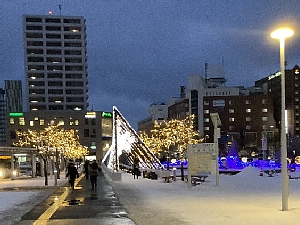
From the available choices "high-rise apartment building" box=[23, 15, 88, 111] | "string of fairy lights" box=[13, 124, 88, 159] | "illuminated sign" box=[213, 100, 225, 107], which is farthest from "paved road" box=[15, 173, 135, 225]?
"high-rise apartment building" box=[23, 15, 88, 111]

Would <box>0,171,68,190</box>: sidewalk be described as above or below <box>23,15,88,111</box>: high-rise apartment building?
below

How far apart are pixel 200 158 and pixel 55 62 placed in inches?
3831

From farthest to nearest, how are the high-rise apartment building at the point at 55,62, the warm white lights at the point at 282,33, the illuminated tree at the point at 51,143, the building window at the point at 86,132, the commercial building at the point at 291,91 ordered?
the commercial building at the point at 291,91 → the building window at the point at 86,132 → the high-rise apartment building at the point at 55,62 → the illuminated tree at the point at 51,143 → the warm white lights at the point at 282,33

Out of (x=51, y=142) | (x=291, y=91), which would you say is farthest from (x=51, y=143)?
(x=291, y=91)

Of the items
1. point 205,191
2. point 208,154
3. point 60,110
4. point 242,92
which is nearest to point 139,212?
point 205,191

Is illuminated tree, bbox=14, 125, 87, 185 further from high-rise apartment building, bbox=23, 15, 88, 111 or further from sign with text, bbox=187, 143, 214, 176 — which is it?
high-rise apartment building, bbox=23, 15, 88, 111

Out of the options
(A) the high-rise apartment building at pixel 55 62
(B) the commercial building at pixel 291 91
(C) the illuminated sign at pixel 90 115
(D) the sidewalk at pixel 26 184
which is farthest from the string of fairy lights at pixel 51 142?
(B) the commercial building at pixel 291 91

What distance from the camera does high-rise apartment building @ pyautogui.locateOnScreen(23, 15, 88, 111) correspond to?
365 feet

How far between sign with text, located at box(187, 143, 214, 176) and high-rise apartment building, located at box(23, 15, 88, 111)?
93.8m

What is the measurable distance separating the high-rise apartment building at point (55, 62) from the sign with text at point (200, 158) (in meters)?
93.8

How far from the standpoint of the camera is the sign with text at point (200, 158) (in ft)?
67.9

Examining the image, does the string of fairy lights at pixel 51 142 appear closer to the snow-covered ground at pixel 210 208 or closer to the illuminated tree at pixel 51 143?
the illuminated tree at pixel 51 143

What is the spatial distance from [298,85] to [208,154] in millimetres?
125164

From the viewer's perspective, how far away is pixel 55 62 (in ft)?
370
